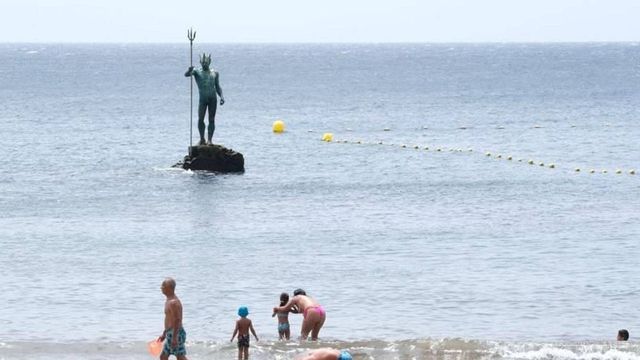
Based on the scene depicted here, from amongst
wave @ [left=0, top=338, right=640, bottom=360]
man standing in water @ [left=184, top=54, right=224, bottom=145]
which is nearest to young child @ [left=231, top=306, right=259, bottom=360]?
wave @ [left=0, top=338, right=640, bottom=360]

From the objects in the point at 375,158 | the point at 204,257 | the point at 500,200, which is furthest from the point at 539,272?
the point at 375,158

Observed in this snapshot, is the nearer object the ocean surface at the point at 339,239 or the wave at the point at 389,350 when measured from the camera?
the wave at the point at 389,350

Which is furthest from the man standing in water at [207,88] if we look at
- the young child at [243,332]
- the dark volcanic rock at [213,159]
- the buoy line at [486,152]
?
the young child at [243,332]

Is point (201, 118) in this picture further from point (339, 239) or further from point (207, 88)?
point (339, 239)

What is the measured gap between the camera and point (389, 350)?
82.4 ft

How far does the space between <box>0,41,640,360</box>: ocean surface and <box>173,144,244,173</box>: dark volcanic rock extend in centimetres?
56

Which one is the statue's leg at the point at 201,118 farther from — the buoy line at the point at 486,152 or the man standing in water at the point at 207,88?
the buoy line at the point at 486,152

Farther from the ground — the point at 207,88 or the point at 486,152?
the point at 207,88

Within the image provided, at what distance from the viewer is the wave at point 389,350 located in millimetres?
24484

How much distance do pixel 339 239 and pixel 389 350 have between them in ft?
55.5

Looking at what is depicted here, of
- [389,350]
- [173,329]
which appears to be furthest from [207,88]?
[173,329]

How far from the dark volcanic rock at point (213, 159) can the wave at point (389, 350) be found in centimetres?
2912

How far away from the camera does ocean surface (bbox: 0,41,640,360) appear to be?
2997 cm

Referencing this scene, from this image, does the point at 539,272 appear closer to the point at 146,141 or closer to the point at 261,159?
the point at 261,159
